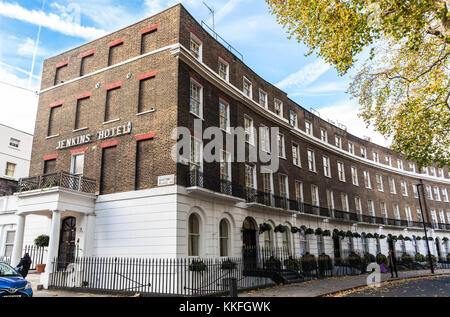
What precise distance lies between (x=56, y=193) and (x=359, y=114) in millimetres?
17585

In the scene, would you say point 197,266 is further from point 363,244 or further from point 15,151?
point 15,151

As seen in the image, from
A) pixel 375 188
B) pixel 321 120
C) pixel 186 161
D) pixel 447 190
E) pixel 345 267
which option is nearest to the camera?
pixel 186 161

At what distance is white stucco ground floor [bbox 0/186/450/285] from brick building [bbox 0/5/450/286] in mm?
58

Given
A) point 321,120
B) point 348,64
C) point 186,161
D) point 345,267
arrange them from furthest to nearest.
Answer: point 321,120, point 345,267, point 186,161, point 348,64

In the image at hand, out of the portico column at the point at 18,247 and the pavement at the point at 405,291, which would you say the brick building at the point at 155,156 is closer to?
the portico column at the point at 18,247

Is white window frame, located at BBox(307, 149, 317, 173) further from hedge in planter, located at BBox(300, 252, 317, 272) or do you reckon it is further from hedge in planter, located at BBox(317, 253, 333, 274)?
hedge in planter, located at BBox(300, 252, 317, 272)

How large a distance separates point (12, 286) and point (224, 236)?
10646 mm

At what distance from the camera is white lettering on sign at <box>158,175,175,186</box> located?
1493cm

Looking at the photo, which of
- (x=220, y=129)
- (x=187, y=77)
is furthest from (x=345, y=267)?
(x=187, y=77)

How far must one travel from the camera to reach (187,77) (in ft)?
56.2

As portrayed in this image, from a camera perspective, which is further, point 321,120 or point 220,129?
point 321,120

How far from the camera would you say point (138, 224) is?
50.3ft

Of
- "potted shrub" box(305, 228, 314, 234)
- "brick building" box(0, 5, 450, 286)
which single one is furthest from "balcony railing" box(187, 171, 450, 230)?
"potted shrub" box(305, 228, 314, 234)

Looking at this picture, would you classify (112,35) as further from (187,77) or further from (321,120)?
(321,120)
